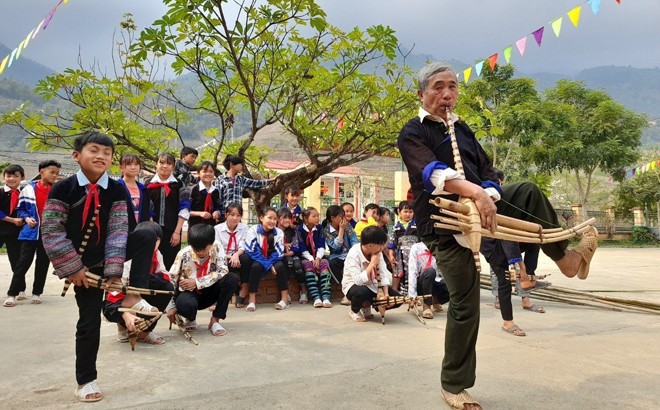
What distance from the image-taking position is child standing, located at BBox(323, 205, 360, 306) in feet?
20.2

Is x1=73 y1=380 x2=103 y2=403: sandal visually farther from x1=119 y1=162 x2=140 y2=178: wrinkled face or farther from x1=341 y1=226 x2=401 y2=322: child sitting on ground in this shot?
x1=341 y1=226 x2=401 y2=322: child sitting on ground

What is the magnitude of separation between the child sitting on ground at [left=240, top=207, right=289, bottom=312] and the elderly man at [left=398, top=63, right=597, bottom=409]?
3213 mm

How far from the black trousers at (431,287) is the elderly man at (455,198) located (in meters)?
2.61

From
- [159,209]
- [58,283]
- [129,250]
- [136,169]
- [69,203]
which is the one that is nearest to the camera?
[69,203]

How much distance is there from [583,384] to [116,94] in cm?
574

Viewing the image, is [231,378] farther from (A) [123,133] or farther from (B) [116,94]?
(B) [116,94]

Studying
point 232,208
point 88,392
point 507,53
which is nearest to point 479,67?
point 507,53

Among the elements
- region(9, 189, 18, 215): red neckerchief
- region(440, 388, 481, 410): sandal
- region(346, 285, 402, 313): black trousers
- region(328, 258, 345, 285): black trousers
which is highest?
region(9, 189, 18, 215): red neckerchief

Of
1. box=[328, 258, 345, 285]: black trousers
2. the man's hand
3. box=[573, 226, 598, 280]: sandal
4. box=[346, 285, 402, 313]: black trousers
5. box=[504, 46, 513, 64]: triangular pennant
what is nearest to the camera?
the man's hand

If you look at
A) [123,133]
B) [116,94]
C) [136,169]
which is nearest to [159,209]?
[136,169]

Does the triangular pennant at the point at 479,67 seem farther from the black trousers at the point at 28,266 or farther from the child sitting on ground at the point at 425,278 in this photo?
the black trousers at the point at 28,266

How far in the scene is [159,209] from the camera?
533 cm

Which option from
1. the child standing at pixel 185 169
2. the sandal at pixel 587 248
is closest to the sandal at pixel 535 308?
the sandal at pixel 587 248

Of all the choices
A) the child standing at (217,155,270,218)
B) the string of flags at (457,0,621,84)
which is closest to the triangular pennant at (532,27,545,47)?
the string of flags at (457,0,621,84)
